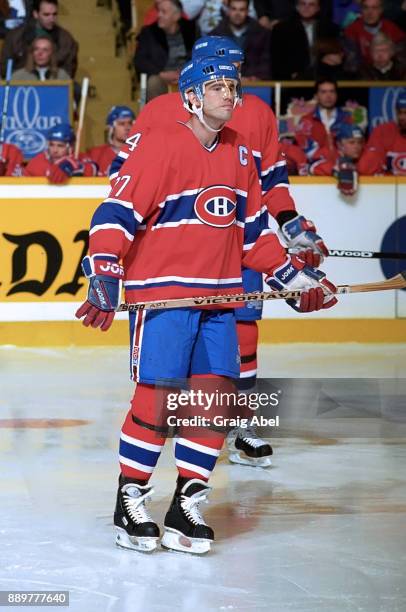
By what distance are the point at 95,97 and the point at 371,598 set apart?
8277 mm

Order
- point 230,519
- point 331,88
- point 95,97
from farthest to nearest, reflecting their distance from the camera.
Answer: point 95,97 < point 331,88 < point 230,519

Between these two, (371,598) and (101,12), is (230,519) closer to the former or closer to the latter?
(371,598)

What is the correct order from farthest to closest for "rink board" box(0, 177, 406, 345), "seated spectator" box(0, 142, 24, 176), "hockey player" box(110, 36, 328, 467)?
"seated spectator" box(0, 142, 24, 176) → "rink board" box(0, 177, 406, 345) → "hockey player" box(110, 36, 328, 467)

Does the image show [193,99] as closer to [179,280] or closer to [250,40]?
[179,280]

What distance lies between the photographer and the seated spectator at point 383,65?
32.8ft

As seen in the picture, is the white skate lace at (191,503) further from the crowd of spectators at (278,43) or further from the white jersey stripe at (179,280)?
the crowd of spectators at (278,43)

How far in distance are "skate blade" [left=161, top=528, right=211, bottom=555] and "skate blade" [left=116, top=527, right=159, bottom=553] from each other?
1.3 inches

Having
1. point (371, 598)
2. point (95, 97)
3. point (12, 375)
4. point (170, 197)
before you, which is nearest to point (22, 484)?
point (170, 197)

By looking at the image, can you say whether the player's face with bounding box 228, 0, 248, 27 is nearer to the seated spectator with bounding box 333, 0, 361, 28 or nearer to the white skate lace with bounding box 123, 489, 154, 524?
the seated spectator with bounding box 333, 0, 361, 28

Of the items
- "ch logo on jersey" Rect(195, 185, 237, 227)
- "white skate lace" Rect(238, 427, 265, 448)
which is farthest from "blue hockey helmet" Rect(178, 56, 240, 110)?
"white skate lace" Rect(238, 427, 265, 448)

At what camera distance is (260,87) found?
9586 mm

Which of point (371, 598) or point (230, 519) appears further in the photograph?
point (230, 519)

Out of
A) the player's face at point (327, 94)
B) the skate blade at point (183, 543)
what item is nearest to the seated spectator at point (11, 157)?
the player's face at point (327, 94)

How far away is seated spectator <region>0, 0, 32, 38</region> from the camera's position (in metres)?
10.5
